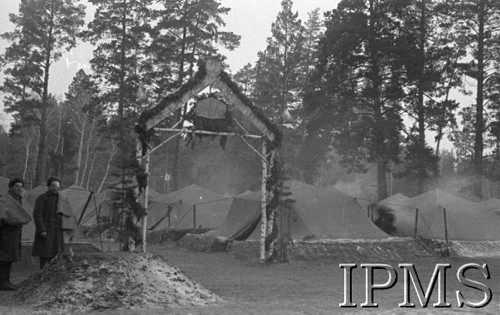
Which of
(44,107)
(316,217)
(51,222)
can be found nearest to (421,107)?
(316,217)

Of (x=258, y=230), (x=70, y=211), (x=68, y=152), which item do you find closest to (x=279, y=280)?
(x=70, y=211)

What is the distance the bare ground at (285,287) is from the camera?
308 inches

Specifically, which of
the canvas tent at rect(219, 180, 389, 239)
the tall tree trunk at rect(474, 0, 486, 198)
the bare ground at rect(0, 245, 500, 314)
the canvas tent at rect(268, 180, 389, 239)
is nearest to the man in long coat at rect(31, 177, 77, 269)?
the bare ground at rect(0, 245, 500, 314)

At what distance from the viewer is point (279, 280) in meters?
11.9

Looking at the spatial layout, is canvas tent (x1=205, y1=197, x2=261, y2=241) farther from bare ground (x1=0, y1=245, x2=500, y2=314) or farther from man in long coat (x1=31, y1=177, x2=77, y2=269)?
man in long coat (x1=31, y1=177, x2=77, y2=269)

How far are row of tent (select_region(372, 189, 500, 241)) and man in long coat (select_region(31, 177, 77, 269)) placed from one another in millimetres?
13247

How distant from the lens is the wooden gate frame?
14289 millimetres

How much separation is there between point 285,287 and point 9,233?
4.97 meters


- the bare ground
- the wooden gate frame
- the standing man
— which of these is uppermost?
the wooden gate frame

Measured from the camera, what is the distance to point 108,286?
7.95m

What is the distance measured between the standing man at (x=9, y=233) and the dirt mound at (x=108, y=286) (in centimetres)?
77

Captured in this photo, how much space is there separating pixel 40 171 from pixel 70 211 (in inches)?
881

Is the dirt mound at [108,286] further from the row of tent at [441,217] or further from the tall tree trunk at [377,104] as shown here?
the tall tree trunk at [377,104]

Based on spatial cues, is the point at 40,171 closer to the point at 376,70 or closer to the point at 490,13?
the point at 376,70
